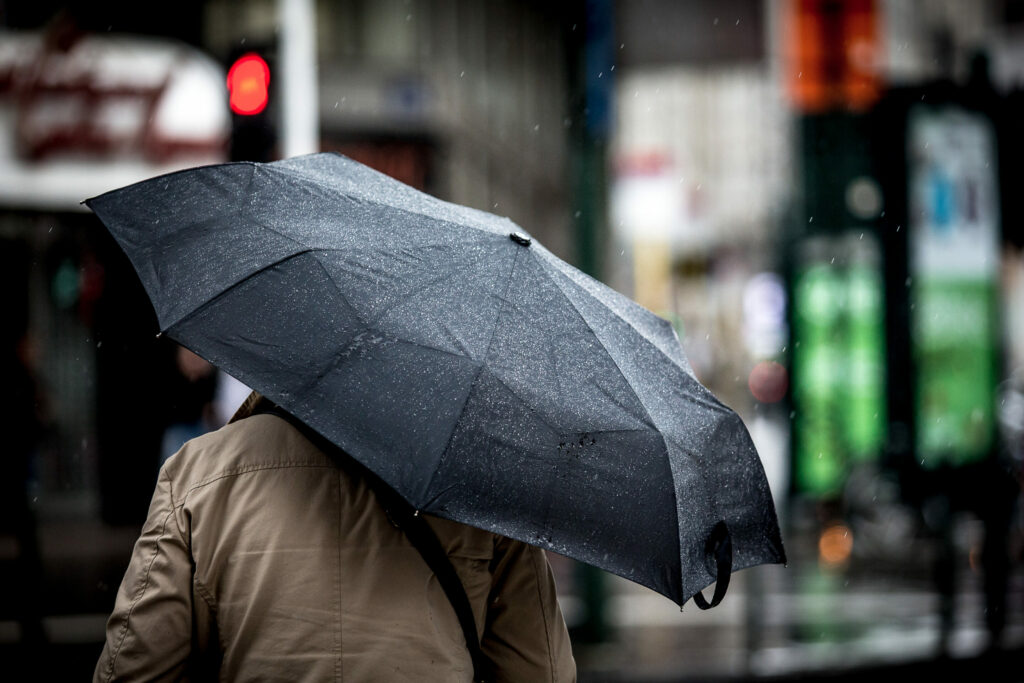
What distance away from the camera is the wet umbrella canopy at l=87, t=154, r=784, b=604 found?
Result: 2170mm

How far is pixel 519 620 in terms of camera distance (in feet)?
7.82

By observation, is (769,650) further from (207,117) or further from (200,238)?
(207,117)

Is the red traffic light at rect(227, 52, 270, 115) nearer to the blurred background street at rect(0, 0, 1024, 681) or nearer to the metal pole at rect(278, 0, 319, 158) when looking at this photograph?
the blurred background street at rect(0, 0, 1024, 681)

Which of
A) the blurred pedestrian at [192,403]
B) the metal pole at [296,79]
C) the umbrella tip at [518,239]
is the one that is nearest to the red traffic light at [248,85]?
the metal pole at [296,79]

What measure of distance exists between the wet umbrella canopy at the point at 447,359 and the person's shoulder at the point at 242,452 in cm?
7

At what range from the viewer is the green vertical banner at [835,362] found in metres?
14.5

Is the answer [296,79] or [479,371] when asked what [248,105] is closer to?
[296,79]

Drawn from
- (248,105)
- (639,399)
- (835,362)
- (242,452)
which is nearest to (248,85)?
(248,105)

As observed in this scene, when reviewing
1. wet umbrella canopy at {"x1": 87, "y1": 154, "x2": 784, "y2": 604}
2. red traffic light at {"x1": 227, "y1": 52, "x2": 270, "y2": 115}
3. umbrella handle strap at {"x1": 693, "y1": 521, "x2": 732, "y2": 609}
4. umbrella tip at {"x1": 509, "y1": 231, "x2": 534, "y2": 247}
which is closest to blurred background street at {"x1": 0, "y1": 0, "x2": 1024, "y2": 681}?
red traffic light at {"x1": 227, "y1": 52, "x2": 270, "y2": 115}

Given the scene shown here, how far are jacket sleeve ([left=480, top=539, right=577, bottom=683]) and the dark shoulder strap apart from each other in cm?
16

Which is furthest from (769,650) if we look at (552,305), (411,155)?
(411,155)

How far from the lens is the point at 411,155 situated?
20.6 meters

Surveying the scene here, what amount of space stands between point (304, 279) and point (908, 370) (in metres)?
12.3

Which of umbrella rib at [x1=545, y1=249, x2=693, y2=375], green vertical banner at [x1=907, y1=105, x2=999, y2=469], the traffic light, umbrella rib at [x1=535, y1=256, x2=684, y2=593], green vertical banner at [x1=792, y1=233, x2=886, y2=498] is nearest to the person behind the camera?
umbrella rib at [x1=535, y1=256, x2=684, y2=593]
